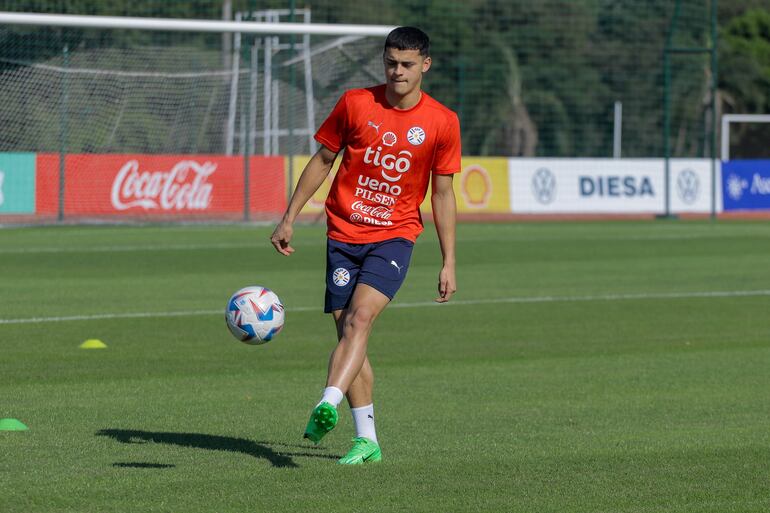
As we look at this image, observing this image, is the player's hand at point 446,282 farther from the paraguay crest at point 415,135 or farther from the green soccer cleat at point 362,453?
the green soccer cleat at point 362,453

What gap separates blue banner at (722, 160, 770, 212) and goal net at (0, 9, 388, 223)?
1263 cm

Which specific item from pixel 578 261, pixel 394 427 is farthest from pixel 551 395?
pixel 578 261

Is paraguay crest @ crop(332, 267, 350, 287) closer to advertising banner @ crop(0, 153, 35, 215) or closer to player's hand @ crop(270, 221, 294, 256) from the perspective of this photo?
player's hand @ crop(270, 221, 294, 256)

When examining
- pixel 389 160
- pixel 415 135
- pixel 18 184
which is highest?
pixel 18 184

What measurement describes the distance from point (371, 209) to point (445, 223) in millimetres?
438

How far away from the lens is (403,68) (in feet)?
22.5

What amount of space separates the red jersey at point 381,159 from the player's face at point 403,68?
0.15 metres

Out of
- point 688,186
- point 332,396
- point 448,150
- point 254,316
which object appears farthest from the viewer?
point 688,186

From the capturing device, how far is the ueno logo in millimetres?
6980

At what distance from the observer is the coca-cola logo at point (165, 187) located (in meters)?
28.9

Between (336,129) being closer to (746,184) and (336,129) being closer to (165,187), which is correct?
(165,187)

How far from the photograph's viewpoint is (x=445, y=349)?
11.9 metres

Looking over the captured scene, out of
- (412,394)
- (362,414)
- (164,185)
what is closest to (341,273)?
(362,414)

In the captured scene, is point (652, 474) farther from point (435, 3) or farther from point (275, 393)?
point (435, 3)
